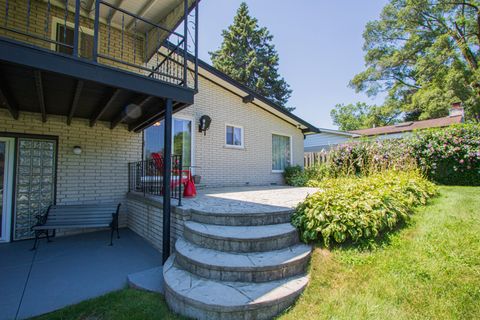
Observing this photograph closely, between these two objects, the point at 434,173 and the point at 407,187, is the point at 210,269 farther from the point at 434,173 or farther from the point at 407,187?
the point at 434,173

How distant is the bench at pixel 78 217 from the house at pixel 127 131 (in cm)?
48

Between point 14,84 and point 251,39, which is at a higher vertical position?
point 251,39

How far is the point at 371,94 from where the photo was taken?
68.1ft

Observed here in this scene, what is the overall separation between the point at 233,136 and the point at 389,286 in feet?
21.2

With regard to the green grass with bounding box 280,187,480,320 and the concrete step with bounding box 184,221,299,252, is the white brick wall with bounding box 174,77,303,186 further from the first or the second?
the green grass with bounding box 280,187,480,320

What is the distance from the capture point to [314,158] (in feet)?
33.2

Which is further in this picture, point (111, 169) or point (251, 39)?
point (251, 39)

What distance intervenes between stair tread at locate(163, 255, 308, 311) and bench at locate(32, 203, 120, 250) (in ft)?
9.36

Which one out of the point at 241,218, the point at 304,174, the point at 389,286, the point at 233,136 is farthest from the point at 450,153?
the point at 241,218

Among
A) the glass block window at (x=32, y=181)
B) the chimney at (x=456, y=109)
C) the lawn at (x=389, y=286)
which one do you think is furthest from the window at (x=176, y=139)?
the chimney at (x=456, y=109)

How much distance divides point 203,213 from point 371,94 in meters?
22.8

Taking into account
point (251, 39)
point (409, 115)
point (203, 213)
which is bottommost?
point (203, 213)

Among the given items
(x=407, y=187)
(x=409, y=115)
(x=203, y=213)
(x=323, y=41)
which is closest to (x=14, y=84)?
(x=203, y=213)

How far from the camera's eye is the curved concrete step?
7.89ft
